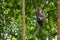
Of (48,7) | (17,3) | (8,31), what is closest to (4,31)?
(8,31)

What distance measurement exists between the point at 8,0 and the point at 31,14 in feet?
2.31

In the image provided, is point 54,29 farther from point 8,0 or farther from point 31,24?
point 8,0

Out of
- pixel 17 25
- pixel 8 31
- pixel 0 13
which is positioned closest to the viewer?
pixel 0 13

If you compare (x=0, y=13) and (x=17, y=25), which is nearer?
(x=0, y=13)

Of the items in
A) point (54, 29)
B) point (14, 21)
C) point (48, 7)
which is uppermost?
point (48, 7)

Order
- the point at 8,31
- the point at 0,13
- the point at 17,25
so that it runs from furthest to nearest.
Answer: the point at 17,25 → the point at 8,31 → the point at 0,13

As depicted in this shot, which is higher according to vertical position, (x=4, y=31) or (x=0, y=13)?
(x=0, y=13)

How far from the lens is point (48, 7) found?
195 inches

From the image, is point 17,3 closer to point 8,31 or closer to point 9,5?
point 9,5

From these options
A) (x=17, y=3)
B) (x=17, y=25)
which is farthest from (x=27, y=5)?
(x=17, y=25)

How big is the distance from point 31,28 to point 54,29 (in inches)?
24.5

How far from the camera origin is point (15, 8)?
16.3ft

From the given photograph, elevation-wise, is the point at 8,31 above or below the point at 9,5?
below

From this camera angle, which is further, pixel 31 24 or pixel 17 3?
pixel 31 24
